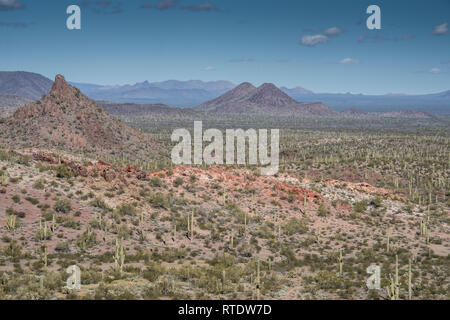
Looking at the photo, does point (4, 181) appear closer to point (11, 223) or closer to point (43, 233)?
point (11, 223)

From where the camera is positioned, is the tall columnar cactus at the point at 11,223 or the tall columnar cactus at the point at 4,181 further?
the tall columnar cactus at the point at 4,181

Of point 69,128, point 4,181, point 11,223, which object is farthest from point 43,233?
point 69,128

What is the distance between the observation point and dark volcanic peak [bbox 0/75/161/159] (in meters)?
56.0

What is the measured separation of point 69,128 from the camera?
59.3m

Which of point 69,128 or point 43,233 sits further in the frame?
point 69,128

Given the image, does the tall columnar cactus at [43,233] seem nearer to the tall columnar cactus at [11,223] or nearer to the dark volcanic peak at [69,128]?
the tall columnar cactus at [11,223]

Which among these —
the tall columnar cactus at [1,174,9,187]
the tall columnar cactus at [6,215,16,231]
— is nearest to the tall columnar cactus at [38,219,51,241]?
the tall columnar cactus at [6,215,16,231]

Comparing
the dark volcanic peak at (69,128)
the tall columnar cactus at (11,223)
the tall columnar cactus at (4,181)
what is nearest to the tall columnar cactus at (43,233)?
the tall columnar cactus at (11,223)

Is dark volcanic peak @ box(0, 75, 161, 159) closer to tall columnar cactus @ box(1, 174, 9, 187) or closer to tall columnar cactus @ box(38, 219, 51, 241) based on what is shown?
tall columnar cactus @ box(1, 174, 9, 187)

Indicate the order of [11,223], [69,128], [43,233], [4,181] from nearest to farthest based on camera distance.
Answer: [11,223] < [43,233] < [4,181] < [69,128]

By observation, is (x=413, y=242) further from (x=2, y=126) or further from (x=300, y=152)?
(x=2, y=126)

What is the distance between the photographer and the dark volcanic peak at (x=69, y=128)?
56031mm

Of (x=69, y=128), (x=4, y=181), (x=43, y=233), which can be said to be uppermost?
(x=69, y=128)

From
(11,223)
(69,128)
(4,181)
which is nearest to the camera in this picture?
(11,223)
